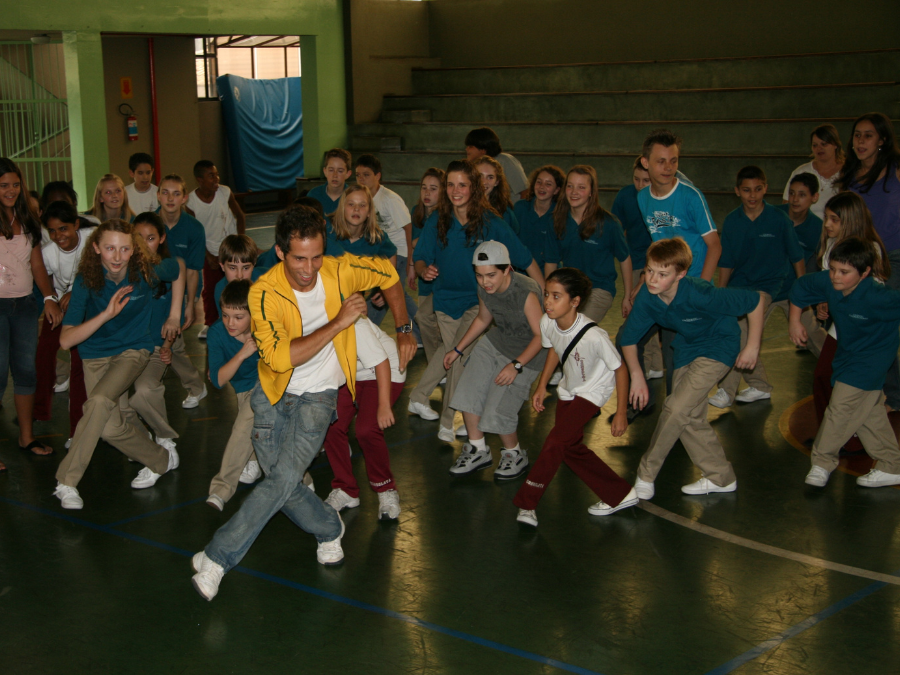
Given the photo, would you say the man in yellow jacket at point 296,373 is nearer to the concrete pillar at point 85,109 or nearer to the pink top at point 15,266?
the pink top at point 15,266

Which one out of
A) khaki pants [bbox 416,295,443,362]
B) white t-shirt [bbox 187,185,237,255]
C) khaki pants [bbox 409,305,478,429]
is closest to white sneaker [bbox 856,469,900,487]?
khaki pants [bbox 409,305,478,429]

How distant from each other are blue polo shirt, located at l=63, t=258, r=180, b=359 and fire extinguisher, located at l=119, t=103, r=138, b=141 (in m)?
13.5

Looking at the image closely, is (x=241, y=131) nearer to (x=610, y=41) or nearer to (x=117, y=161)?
(x=117, y=161)

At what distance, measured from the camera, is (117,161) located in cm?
1767

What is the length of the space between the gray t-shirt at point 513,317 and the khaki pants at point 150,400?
2.09 metres

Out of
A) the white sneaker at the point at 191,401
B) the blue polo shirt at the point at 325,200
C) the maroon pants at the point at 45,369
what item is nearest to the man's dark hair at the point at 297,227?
the maroon pants at the point at 45,369

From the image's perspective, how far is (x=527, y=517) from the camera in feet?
15.8

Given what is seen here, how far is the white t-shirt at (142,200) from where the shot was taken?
8547 millimetres

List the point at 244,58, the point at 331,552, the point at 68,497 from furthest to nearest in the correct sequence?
the point at 244,58 < the point at 68,497 < the point at 331,552

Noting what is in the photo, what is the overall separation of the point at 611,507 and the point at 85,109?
11359 millimetres

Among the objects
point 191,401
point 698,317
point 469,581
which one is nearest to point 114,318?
point 191,401

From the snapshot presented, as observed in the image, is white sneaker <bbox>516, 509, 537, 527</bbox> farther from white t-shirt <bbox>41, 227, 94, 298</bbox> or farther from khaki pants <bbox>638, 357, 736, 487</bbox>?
Answer: white t-shirt <bbox>41, 227, 94, 298</bbox>

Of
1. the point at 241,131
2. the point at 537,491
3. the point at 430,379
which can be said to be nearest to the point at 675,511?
the point at 537,491

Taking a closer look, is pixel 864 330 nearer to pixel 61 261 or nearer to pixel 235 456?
pixel 235 456
